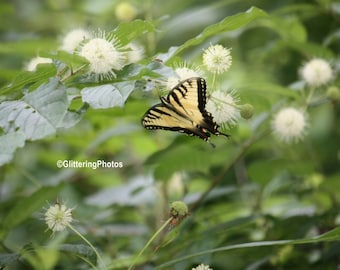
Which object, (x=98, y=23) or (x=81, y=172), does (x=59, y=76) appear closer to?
(x=81, y=172)

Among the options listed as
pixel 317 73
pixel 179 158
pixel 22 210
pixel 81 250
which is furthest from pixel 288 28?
pixel 81 250

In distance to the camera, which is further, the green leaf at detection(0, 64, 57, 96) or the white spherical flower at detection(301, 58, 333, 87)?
the white spherical flower at detection(301, 58, 333, 87)

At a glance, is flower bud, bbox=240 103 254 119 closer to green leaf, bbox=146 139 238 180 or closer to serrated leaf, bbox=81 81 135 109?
serrated leaf, bbox=81 81 135 109

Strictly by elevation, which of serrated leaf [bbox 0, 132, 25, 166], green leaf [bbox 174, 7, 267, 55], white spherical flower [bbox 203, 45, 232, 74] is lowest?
serrated leaf [bbox 0, 132, 25, 166]

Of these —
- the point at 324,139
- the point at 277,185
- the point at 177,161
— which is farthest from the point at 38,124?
the point at 324,139

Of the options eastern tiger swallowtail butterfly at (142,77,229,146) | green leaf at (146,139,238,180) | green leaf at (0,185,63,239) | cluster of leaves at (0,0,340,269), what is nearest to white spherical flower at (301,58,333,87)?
cluster of leaves at (0,0,340,269)

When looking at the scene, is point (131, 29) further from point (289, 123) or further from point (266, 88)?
point (289, 123)
